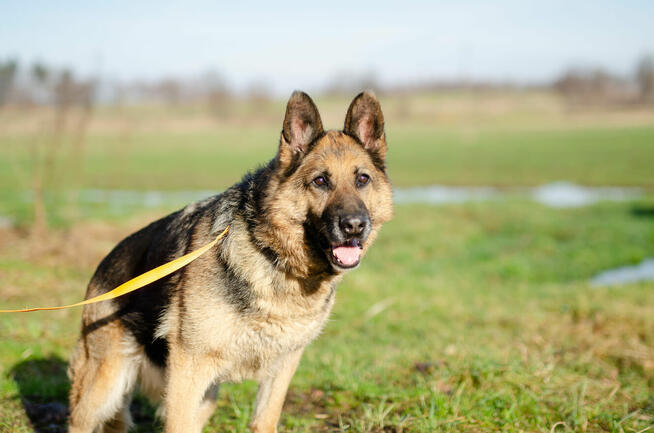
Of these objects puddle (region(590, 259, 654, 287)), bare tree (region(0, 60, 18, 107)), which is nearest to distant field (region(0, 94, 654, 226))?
bare tree (region(0, 60, 18, 107))

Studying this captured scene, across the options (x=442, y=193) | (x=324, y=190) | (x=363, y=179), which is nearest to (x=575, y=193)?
(x=442, y=193)

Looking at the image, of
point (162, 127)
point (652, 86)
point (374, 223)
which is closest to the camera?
point (374, 223)

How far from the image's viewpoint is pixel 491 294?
35.2 ft

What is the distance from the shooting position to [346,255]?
12.4 ft

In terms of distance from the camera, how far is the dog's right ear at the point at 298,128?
152 inches

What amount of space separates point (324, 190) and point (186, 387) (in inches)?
68.0

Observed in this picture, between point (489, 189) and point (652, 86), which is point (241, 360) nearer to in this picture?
point (489, 189)

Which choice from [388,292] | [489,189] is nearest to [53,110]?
[388,292]

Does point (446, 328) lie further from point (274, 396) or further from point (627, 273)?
point (627, 273)

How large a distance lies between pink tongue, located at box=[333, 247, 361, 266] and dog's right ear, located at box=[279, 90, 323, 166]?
2.57 ft

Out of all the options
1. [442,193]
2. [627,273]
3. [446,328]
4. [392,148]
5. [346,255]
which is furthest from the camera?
[392,148]

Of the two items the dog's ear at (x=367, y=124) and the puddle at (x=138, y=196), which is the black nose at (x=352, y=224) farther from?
the puddle at (x=138, y=196)

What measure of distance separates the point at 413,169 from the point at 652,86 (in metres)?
82.5

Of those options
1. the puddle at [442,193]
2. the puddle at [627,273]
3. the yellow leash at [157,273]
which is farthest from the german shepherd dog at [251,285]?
the puddle at [442,193]
